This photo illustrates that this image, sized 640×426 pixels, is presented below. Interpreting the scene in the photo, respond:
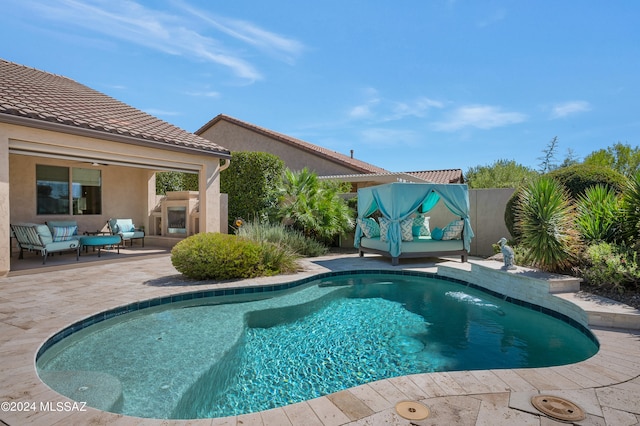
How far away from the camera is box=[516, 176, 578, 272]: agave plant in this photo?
7.29 meters

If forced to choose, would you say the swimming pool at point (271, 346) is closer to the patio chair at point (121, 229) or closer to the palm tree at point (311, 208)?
the palm tree at point (311, 208)

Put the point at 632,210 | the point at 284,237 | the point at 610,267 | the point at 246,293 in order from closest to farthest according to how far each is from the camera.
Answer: the point at 610,267, the point at 632,210, the point at 246,293, the point at 284,237

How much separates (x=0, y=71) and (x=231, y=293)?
11.5m

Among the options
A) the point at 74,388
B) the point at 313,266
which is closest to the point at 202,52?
the point at 313,266

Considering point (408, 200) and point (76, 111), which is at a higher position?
point (76, 111)

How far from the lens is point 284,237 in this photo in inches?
452

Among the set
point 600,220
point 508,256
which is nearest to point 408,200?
point 508,256

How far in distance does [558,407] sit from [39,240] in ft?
37.7

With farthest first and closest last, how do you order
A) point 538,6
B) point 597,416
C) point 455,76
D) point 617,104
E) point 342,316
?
point 617,104, point 455,76, point 538,6, point 342,316, point 597,416

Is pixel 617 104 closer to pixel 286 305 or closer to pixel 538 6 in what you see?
pixel 538 6

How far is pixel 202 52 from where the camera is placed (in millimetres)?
12258

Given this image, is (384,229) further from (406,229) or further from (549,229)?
(549,229)

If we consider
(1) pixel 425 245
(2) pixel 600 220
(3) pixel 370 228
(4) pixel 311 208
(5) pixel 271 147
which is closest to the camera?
(2) pixel 600 220

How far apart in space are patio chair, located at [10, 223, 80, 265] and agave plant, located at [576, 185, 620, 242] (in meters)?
13.3
